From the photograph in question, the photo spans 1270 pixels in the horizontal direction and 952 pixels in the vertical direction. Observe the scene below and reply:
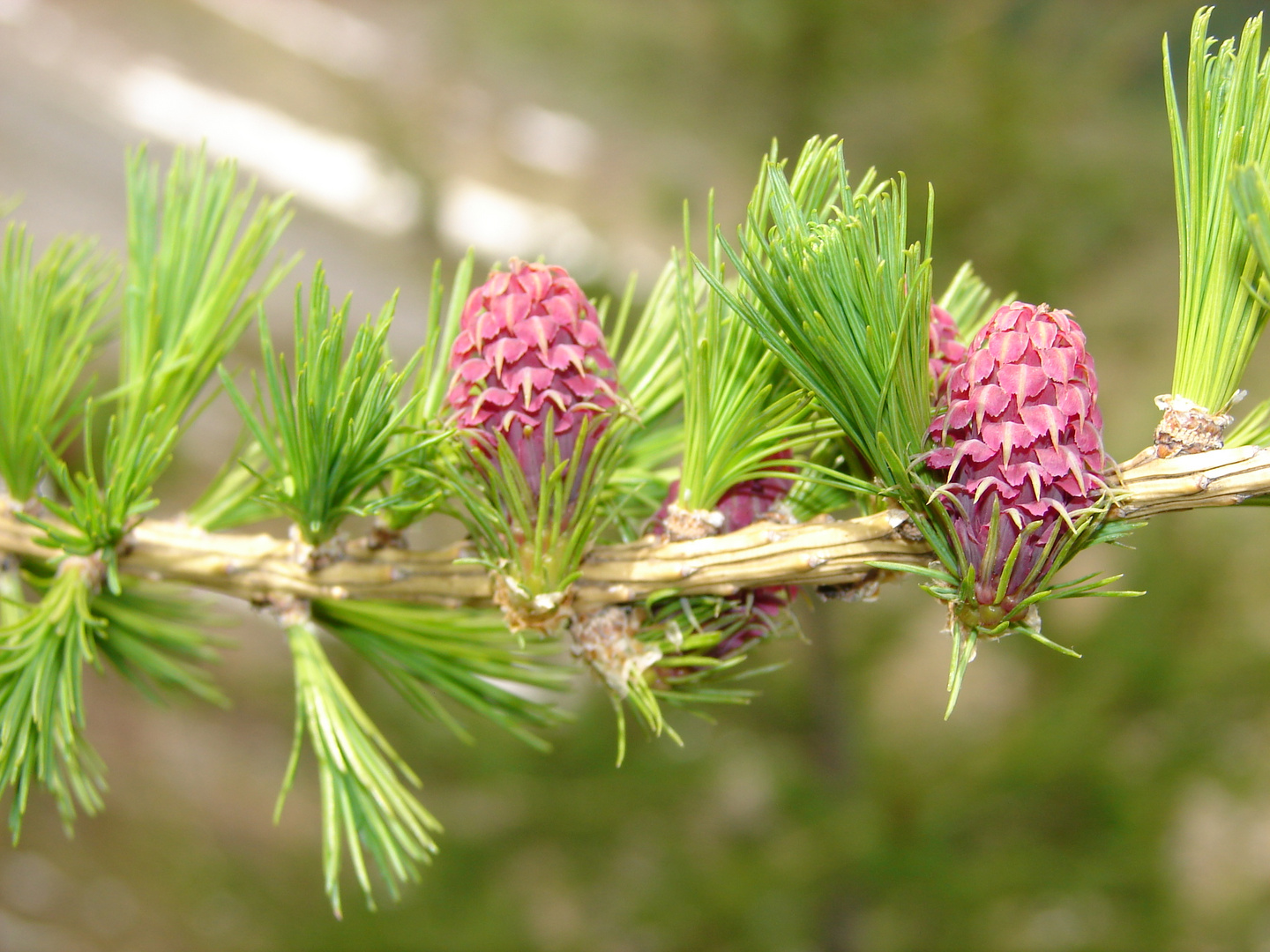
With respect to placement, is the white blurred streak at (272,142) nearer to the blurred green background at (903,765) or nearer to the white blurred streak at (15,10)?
the white blurred streak at (15,10)

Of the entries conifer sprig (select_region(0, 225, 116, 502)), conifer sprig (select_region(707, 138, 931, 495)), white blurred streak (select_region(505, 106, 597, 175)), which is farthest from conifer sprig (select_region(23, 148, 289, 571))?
white blurred streak (select_region(505, 106, 597, 175))

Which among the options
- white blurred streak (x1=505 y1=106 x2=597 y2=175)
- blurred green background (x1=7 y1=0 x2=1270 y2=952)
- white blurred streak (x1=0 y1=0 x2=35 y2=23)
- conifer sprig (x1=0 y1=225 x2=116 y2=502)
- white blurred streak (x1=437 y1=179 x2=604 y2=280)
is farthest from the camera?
white blurred streak (x1=505 y1=106 x2=597 y2=175)

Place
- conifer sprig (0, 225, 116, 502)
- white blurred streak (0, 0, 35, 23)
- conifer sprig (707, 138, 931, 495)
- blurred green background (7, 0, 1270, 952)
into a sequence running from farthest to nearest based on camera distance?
white blurred streak (0, 0, 35, 23), blurred green background (7, 0, 1270, 952), conifer sprig (0, 225, 116, 502), conifer sprig (707, 138, 931, 495)

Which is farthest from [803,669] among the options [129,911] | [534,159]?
[534,159]

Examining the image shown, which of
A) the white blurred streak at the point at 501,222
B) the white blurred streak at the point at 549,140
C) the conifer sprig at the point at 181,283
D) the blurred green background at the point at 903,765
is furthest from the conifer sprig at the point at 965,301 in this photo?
the white blurred streak at the point at 549,140

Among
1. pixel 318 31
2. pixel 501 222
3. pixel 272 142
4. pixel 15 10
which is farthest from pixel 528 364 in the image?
pixel 15 10

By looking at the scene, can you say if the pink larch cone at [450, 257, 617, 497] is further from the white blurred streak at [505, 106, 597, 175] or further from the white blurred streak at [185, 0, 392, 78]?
the white blurred streak at [185, 0, 392, 78]
